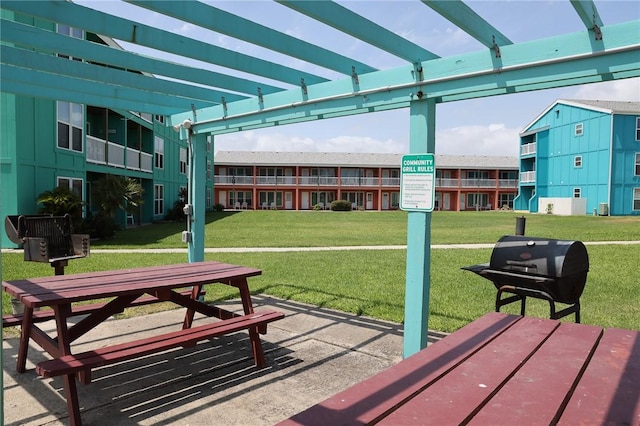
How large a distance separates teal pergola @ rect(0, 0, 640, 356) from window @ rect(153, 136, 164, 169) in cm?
2234

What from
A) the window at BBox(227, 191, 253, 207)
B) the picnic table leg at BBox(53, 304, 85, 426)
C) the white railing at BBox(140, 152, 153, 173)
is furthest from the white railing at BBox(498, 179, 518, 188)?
the picnic table leg at BBox(53, 304, 85, 426)

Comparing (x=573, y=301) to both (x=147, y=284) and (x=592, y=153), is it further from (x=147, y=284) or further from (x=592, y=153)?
(x=592, y=153)

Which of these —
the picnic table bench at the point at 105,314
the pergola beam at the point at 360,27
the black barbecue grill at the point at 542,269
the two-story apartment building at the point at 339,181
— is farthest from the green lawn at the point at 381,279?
the two-story apartment building at the point at 339,181

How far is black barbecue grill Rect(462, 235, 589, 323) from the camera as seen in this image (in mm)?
3703

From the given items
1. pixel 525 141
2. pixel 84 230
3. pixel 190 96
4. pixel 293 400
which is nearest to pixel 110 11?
pixel 190 96

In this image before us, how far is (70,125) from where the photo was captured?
648 inches

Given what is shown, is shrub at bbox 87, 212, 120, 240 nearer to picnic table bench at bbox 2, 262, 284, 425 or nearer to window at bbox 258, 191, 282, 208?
picnic table bench at bbox 2, 262, 284, 425

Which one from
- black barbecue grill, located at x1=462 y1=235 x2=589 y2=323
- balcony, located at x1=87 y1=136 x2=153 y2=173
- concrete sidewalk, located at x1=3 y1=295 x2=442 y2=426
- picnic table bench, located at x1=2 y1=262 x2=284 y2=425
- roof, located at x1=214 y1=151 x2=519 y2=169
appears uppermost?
roof, located at x1=214 y1=151 x2=519 y2=169

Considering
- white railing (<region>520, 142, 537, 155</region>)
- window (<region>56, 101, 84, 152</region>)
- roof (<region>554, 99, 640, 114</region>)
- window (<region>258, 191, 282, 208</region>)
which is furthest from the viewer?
window (<region>258, 191, 282, 208</region>)

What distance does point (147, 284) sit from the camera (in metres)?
4.12

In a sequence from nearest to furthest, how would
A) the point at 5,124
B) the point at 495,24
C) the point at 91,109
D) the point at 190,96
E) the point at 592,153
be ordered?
1. the point at 495,24
2. the point at 190,96
3. the point at 5,124
4. the point at 91,109
5. the point at 592,153

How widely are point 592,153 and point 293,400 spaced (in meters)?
39.0

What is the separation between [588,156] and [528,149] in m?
8.13

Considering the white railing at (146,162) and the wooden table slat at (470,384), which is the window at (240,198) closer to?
the white railing at (146,162)
